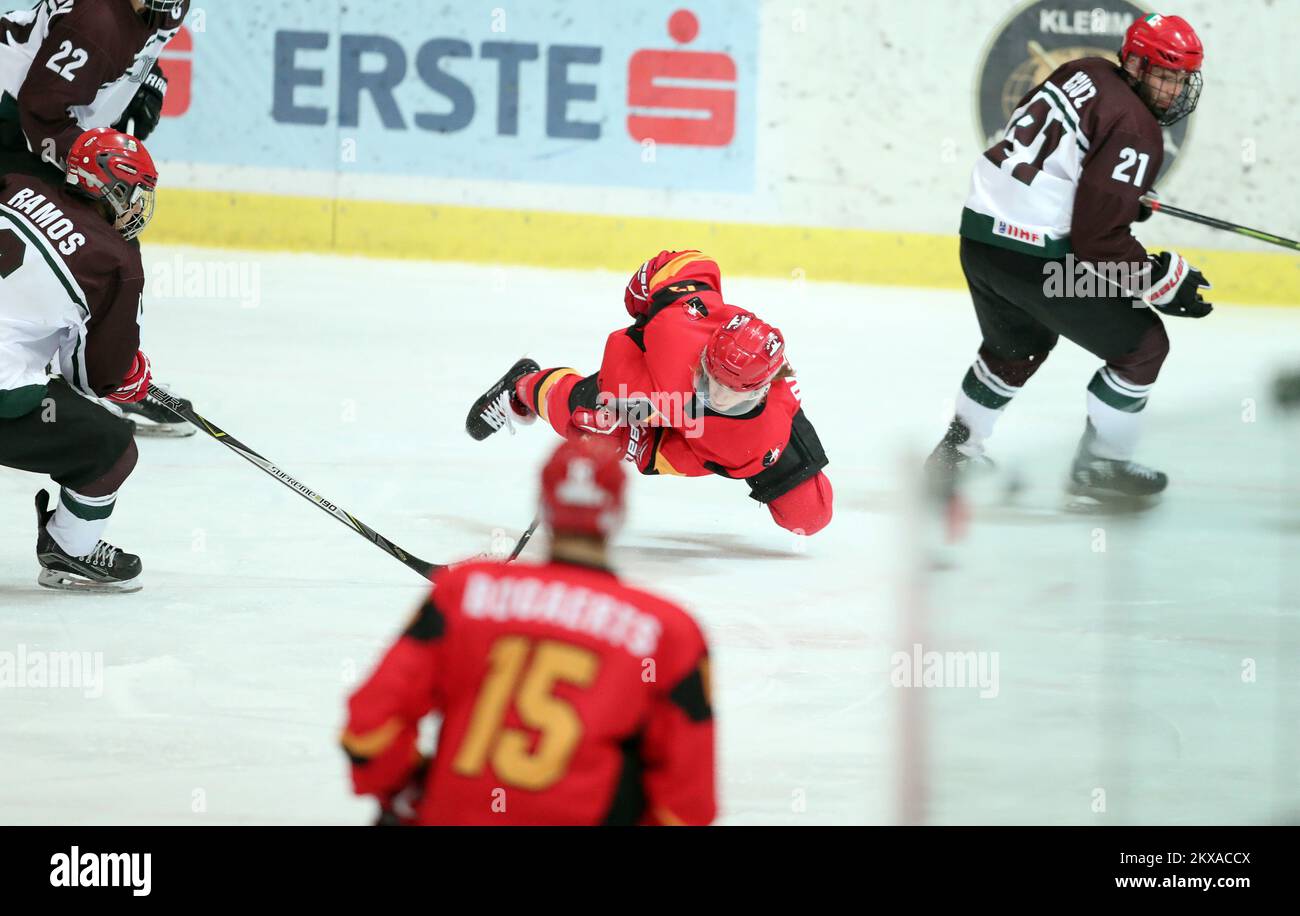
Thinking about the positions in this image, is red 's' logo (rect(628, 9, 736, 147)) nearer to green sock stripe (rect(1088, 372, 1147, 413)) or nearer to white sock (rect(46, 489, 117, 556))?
green sock stripe (rect(1088, 372, 1147, 413))

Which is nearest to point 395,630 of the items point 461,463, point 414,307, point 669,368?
point 669,368

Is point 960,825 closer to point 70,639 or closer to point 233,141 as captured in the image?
point 70,639

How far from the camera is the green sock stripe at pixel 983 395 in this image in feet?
15.2

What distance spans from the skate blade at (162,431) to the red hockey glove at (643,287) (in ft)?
4.68

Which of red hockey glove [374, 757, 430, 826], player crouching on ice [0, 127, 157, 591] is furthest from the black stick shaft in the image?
red hockey glove [374, 757, 430, 826]

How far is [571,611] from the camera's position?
1.68 metres

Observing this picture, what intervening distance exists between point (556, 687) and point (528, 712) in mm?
37

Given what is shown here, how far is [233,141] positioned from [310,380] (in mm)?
2206

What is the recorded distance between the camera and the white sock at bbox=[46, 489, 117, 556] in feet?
11.3

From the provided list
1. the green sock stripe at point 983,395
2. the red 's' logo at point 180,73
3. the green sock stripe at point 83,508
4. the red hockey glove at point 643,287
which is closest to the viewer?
the green sock stripe at point 83,508

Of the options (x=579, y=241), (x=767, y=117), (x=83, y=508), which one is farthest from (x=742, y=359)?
(x=767, y=117)

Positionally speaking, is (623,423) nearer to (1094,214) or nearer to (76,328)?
(76,328)

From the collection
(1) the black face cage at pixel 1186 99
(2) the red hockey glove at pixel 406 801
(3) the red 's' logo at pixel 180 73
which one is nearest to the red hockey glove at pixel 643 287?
(1) the black face cage at pixel 1186 99

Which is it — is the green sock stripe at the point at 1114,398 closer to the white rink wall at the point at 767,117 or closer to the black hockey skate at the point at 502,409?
the black hockey skate at the point at 502,409
